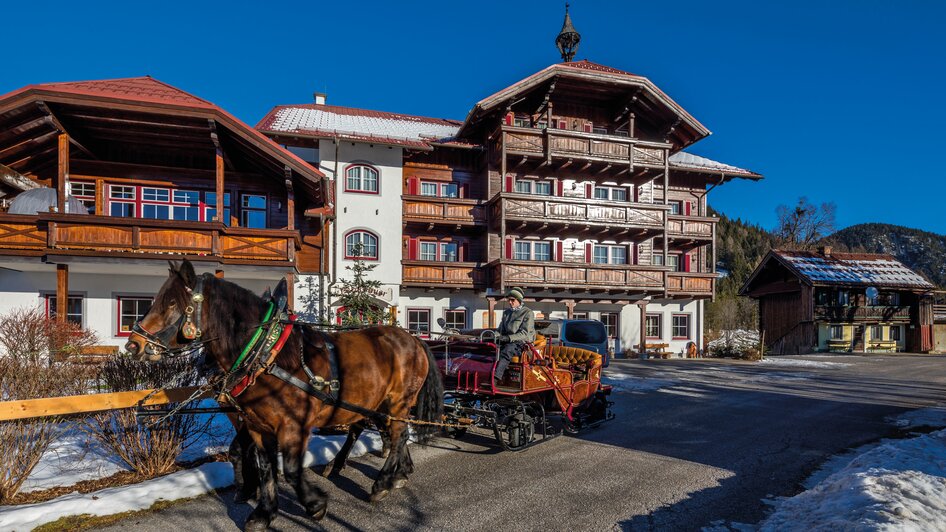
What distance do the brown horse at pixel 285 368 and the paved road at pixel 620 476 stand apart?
0.41m

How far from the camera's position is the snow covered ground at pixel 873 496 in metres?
4.28

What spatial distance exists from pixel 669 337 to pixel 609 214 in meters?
7.31

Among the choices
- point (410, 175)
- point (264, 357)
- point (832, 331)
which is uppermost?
point (410, 175)

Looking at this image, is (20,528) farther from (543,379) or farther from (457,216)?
(457,216)

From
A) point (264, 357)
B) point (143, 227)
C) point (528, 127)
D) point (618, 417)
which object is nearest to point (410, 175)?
point (528, 127)

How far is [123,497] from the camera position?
4938mm

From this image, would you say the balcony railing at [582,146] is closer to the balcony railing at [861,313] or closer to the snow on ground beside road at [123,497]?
the balcony railing at [861,313]

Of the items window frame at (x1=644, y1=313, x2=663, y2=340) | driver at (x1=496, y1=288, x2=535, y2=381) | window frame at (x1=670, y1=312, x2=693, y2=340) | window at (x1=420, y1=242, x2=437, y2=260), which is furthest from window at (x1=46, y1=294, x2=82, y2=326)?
window frame at (x1=670, y1=312, x2=693, y2=340)

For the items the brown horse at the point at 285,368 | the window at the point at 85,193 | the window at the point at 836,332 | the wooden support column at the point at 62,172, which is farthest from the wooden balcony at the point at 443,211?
the window at the point at 836,332

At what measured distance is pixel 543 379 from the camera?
7.44 meters

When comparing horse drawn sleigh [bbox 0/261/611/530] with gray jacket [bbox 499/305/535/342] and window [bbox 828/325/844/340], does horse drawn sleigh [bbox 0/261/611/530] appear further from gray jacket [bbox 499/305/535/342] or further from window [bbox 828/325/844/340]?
window [bbox 828/325/844/340]

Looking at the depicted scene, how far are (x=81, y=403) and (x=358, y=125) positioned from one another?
21.4 m

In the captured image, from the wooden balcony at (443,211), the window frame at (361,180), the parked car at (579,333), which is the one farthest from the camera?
the wooden balcony at (443,211)

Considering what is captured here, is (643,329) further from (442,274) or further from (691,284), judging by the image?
(442,274)
